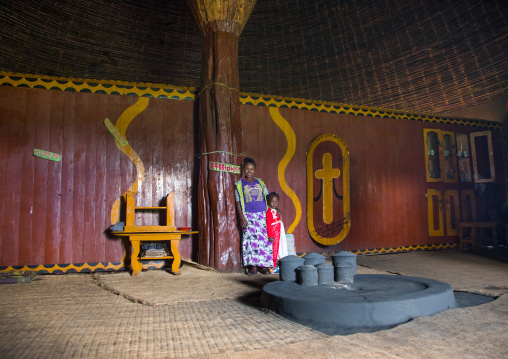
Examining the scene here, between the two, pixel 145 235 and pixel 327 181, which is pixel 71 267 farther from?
pixel 327 181

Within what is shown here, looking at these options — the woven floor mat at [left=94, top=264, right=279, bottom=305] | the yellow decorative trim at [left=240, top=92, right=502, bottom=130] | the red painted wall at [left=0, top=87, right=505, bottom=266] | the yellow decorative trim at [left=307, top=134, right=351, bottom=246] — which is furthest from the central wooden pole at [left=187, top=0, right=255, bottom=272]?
the yellow decorative trim at [left=307, top=134, right=351, bottom=246]

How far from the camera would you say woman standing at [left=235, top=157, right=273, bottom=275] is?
4402 millimetres

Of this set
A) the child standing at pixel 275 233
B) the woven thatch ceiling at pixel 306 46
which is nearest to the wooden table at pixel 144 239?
the child standing at pixel 275 233

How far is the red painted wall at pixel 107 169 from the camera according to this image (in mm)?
4602

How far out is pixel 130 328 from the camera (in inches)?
88.1

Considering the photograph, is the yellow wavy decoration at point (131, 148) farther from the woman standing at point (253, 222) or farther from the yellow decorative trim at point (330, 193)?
the yellow decorative trim at point (330, 193)

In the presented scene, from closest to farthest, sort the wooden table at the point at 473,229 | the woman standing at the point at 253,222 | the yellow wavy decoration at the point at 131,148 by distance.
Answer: the woman standing at the point at 253,222 → the yellow wavy decoration at the point at 131,148 → the wooden table at the point at 473,229

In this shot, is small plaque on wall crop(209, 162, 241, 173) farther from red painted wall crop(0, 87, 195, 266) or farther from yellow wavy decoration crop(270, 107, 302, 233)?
yellow wavy decoration crop(270, 107, 302, 233)

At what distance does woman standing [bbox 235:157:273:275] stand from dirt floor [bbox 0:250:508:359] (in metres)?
0.64

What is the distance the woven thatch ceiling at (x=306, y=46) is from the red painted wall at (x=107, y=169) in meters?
1.79

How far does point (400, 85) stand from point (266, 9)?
9.85 feet

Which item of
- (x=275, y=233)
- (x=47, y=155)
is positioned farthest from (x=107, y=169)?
(x=275, y=233)

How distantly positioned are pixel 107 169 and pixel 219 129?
160 cm

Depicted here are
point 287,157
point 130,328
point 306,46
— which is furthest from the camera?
point 306,46
